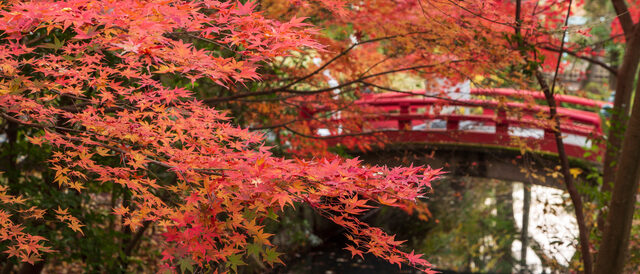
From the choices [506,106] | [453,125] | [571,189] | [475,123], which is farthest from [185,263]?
[475,123]

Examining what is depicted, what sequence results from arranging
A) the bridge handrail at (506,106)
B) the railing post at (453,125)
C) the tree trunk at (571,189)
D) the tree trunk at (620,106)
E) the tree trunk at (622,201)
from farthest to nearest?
the railing post at (453,125)
the tree trunk at (620,106)
the bridge handrail at (506,106)
the tree trunk at (571,189)
the tree trunk at (622,201)

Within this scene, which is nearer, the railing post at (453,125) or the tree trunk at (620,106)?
the tree trunk at (620,106)

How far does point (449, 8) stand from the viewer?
4.25 m

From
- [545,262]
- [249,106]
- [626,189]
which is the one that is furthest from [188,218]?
[545,262]

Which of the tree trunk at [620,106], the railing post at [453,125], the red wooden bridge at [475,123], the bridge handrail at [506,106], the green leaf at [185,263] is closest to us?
the green leaf at [185,263]

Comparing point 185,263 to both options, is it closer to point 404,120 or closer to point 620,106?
point 620,106

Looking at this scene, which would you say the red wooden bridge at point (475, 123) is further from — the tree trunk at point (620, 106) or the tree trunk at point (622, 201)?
the tree trunk at point (622, 201)

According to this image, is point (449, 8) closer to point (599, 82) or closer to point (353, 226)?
point (353, 226)

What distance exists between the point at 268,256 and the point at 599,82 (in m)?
20.9

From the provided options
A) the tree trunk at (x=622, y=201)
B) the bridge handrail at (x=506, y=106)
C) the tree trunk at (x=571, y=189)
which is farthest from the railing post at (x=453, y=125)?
the tree trunk at (x=622, y=201)

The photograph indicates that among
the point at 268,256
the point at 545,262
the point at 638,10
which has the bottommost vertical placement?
the point at 545,262

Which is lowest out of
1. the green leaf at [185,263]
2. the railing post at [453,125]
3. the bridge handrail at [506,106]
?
the railing post at [453,125]

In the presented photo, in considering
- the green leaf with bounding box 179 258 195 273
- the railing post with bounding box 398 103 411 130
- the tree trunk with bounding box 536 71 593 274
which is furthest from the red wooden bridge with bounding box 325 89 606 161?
the green leaf with bounding box 179 258 195 273

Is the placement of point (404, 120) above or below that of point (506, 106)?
below
